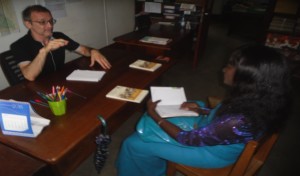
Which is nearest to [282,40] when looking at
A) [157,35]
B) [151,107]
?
[157,35]

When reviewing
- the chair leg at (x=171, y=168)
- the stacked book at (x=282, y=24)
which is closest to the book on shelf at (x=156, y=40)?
the chair leg at (x=171, y=168)

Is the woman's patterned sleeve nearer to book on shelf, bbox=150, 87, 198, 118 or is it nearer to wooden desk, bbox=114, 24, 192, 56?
book on shelf, bbox=150, 87, 198, 118

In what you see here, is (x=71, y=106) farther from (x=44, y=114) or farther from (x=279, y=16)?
(x=279, y=16)

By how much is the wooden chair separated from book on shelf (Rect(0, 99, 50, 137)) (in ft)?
2.51

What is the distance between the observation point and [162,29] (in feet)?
9.56

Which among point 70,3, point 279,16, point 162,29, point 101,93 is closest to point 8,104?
point 101,93

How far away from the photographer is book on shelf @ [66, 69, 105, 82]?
142 centimetres

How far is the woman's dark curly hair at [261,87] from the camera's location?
0.91 meters

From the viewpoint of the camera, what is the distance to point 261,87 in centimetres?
93

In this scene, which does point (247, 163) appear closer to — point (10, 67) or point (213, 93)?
point (10, 67)

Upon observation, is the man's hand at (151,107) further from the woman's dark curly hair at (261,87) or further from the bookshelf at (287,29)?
the bookshelf at (287,29)

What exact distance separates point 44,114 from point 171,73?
253cm

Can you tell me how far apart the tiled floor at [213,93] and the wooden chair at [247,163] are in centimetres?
70

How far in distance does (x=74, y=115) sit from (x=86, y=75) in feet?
1.51
